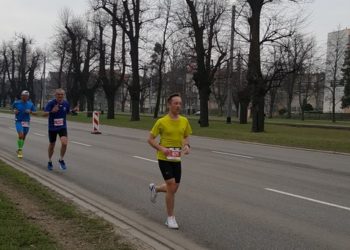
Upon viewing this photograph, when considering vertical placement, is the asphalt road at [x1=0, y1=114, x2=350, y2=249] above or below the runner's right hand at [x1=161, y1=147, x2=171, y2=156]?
below

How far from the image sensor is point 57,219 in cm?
674

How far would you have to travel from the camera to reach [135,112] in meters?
44.7

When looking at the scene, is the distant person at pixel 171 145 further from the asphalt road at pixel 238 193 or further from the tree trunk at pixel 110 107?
the tree trunk at pixel 110 107

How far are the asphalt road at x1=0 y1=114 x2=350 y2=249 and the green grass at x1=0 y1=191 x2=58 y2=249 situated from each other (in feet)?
5.70

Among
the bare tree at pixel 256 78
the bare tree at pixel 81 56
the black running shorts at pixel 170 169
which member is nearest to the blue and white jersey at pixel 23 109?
the black running shorts at pixel 170 169

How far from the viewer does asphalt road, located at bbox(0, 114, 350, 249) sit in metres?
6.52

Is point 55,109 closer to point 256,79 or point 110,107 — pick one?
point 256,79

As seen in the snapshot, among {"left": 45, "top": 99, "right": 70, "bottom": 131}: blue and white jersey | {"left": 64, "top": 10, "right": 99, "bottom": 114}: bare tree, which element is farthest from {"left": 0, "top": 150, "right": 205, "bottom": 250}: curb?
{"left": 64, "top": 10, "right": 99, "bottom": 114}: bare tree

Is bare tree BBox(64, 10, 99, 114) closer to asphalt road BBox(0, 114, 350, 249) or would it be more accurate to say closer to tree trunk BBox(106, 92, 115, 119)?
tree trunk BBox(106, 92, 115, 119)

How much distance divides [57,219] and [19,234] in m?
1.10

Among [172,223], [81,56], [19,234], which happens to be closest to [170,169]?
[172,223]

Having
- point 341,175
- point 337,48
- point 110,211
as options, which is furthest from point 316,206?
point 337,48

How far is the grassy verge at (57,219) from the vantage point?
18.4 ft

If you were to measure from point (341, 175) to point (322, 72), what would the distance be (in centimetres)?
5944
